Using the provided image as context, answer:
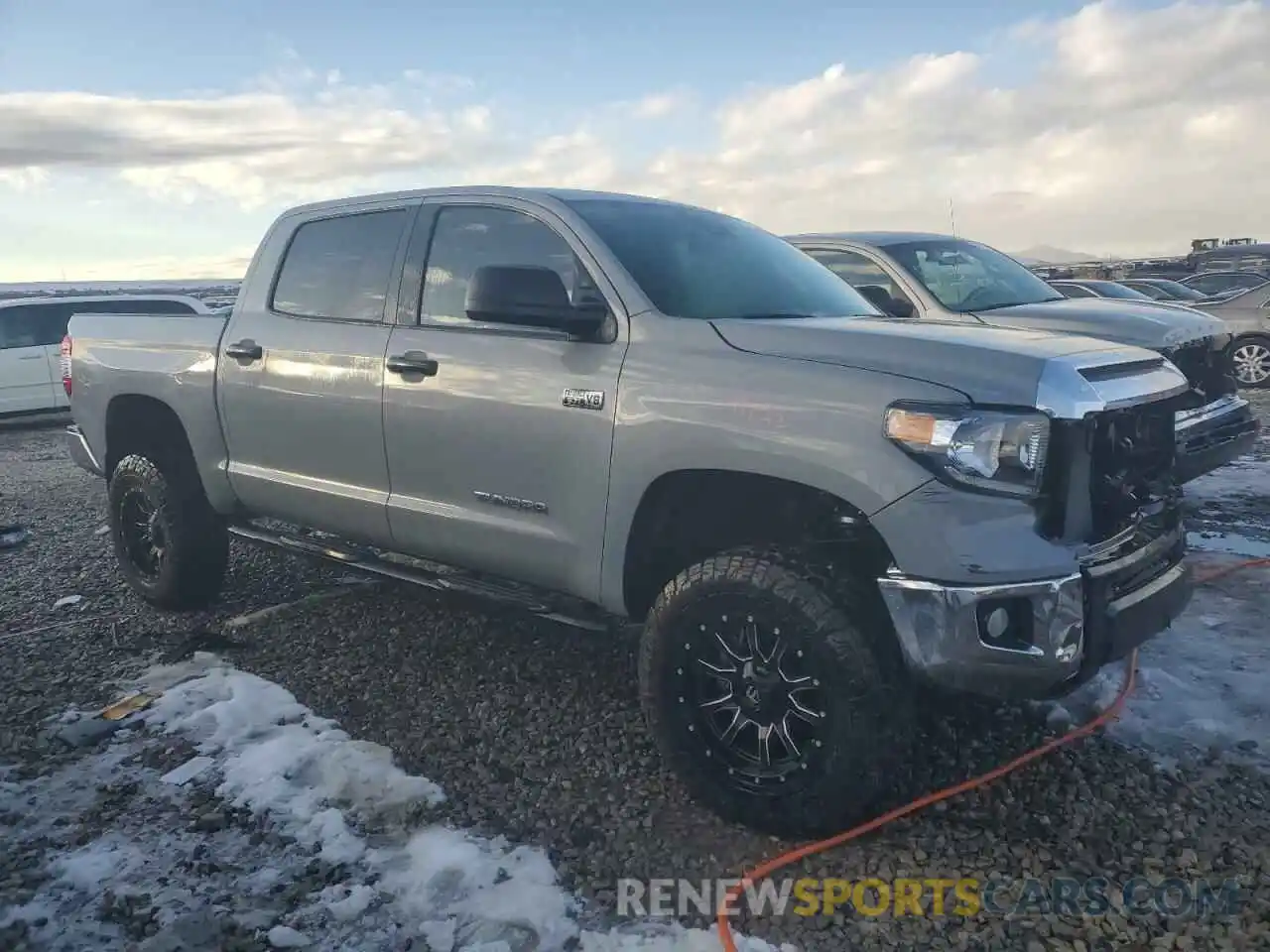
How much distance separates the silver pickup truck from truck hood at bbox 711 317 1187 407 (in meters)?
0.01

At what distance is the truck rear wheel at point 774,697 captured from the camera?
2.80 metres

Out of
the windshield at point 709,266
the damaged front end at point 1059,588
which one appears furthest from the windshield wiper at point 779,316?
the damaged front end at point 1059,588

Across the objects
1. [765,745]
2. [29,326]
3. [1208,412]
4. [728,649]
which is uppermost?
[29,326]

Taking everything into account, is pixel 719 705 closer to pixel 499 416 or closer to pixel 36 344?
pixel 499 416

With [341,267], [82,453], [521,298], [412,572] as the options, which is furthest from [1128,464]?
[82,453]

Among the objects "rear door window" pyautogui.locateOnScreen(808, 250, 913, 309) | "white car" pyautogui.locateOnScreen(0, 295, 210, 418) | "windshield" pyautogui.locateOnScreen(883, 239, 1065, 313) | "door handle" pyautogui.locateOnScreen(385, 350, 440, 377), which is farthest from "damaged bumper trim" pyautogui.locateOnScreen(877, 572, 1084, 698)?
"white car" pyautogui.locateOnScreen(0, 295, 210, 418)

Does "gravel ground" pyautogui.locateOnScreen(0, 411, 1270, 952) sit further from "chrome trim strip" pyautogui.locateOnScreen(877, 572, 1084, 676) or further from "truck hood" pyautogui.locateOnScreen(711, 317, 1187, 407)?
"truck hood" pyautogui.locateOnScreen(711, 317, 1187, 407)

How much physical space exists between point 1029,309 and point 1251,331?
7.41 metres

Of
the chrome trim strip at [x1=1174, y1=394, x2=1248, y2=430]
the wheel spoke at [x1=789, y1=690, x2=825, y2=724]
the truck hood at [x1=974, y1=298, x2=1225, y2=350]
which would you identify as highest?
the truck hood at [x1=974, y1=298, x2=1225, y2=350]

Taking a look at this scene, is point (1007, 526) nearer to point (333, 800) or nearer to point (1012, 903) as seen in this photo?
point (1012, 903)

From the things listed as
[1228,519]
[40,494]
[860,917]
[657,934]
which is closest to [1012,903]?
[860,917]

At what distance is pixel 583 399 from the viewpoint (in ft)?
11.0

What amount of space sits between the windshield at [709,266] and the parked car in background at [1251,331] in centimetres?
1015

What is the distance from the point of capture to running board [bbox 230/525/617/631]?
354cm
